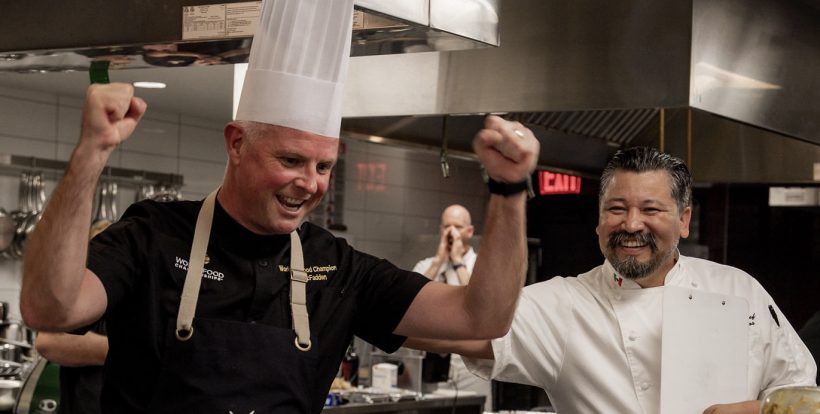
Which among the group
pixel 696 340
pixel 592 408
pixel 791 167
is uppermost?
pixel 791 167

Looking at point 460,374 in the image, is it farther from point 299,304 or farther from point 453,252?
point 299,304

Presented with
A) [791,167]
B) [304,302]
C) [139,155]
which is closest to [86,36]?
[304,302]

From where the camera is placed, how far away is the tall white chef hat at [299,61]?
1.89m

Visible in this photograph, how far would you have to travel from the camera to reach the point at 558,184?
26.5 feet

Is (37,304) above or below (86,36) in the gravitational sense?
below

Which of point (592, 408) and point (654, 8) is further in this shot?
point (654, 8)

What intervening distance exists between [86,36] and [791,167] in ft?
11.7

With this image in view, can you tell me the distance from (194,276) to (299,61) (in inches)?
15.7

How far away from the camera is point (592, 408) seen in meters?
2.64

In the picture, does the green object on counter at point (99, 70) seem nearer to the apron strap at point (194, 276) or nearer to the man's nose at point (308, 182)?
the apron strap at point (194, 276)

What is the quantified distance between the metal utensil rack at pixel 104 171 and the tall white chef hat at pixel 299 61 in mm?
Answer: 5268

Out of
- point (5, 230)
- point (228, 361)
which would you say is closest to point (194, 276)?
point (228, 361)

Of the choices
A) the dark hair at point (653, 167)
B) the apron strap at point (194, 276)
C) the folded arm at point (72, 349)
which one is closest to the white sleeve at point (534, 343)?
the dark hair at point (653, 167)

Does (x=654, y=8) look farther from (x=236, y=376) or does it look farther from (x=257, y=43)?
(x=236, y=376)
